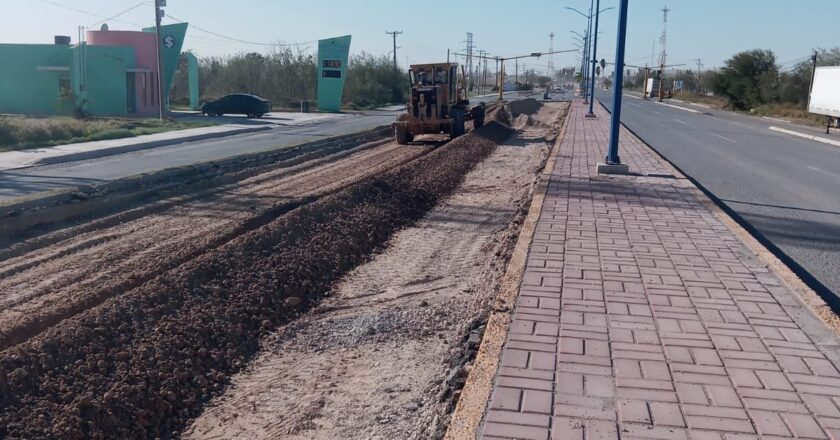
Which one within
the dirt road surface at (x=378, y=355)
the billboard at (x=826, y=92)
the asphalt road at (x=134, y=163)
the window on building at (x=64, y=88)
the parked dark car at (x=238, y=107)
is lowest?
the dirt road surface at (x=378, y=355)

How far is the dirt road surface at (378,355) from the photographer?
5105 mm

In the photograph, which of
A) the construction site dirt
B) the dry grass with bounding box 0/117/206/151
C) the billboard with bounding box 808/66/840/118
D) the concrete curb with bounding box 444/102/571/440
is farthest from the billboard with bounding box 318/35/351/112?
the concrete curb with bounding box 444/102/571/440

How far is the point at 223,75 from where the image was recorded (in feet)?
238

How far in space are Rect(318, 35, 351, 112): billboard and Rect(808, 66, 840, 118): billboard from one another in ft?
98.8

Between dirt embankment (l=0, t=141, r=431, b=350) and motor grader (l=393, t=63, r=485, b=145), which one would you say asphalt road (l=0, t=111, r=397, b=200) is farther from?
motor grader (l=393, t=63, r=485, b=145)

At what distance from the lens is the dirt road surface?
5.11 metres

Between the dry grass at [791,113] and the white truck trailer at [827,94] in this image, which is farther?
the dry grass at [791,113]

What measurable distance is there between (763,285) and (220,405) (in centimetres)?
456

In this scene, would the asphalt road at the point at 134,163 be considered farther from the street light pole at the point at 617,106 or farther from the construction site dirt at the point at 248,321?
the street light pole at the point at 617,106

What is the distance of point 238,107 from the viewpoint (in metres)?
45.8

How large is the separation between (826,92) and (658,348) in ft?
137

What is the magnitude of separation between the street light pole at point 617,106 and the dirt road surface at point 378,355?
501cm

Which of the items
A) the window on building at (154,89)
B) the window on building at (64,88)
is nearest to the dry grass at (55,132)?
the window on building at (64,88)

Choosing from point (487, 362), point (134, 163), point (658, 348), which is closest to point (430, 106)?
point (134, 163)
